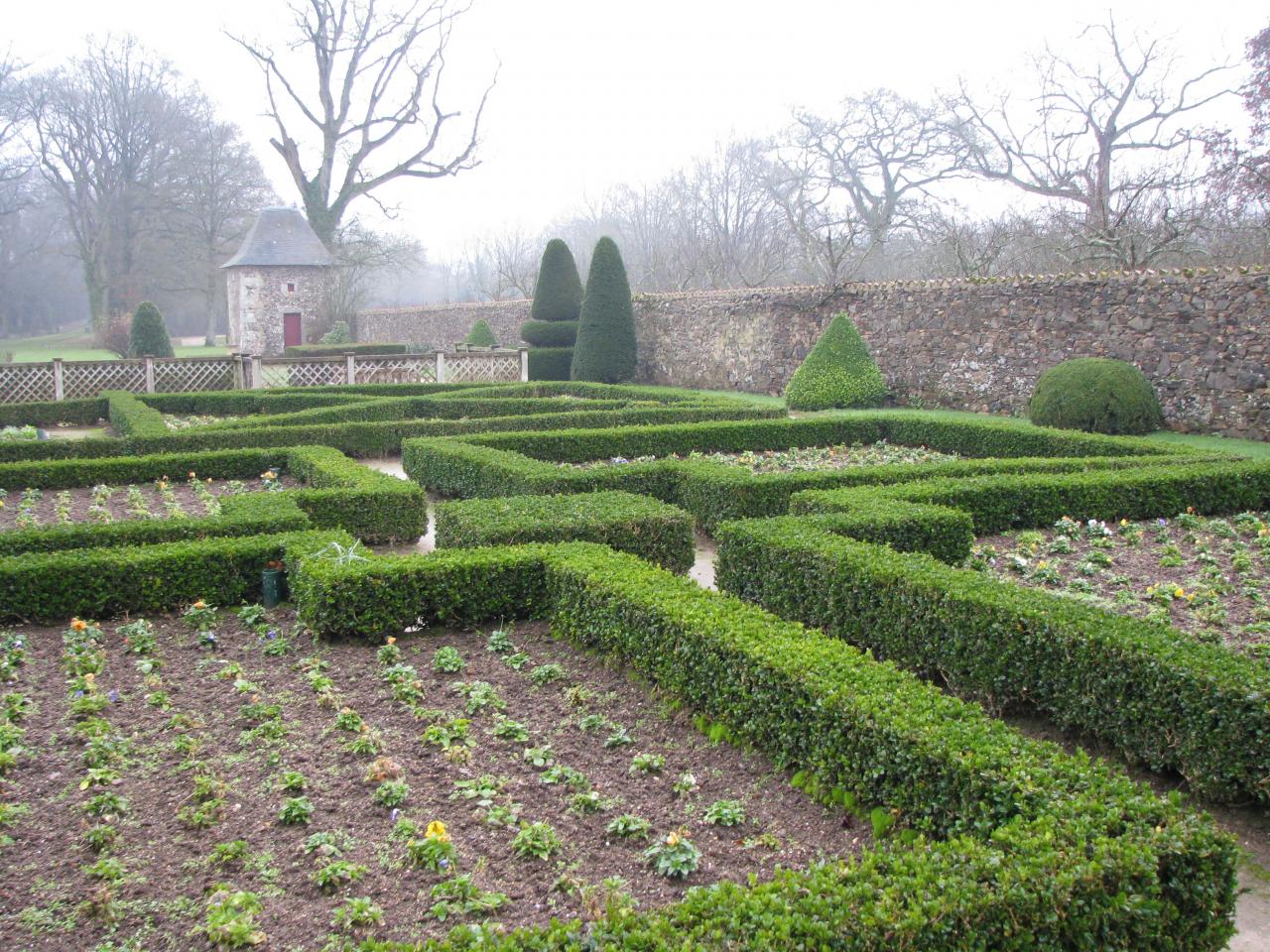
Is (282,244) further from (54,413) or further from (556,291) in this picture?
(54,413)

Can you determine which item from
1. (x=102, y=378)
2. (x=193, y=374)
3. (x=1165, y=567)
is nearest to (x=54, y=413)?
(x=102, y=378)

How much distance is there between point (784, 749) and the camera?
3963 mm

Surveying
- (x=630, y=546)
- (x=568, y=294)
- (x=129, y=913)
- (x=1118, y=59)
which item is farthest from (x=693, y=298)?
(x=129, y=913)

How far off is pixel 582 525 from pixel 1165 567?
372 cm

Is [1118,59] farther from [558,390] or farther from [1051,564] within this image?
[1051,564]

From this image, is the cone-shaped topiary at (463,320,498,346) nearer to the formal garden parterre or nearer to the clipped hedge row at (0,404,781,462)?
the clipped hedge row at (0,404,781,462)

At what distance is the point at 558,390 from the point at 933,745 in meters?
16.7

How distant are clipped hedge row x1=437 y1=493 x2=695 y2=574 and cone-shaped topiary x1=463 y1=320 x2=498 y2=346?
80.9ft

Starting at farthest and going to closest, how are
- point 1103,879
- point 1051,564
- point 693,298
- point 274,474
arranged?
1. point 693,298
2. point 274,474
3. point 1051,564
4. point 1103,879

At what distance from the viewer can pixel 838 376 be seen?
17.8m

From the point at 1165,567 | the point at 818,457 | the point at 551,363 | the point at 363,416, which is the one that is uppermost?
the point at 551,363

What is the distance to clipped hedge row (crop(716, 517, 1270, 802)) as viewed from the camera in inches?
154

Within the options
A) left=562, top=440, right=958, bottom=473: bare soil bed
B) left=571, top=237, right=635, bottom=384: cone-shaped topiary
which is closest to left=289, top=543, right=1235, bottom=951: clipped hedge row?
left=562, top=440, right=958, bottom=473: bare soil bed

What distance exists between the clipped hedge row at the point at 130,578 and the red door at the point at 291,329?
32.2 m
